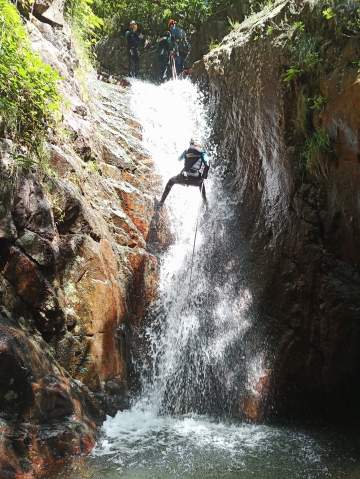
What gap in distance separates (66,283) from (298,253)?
4.27m

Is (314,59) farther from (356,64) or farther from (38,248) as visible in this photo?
(38,248)

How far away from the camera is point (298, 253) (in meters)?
8.04

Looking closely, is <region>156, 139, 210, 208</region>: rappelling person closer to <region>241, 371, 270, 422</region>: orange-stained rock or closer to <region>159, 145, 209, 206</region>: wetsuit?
<region>159, 145, 209, 206</region>: wetsuit

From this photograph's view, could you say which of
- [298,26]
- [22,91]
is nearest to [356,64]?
[298,26]

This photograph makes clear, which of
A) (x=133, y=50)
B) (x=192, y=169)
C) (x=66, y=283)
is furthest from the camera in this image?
(x=133, y=50)

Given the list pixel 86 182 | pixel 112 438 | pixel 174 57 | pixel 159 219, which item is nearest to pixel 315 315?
pixel 159 219

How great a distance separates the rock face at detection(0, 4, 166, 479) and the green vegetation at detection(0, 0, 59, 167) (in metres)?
0.34

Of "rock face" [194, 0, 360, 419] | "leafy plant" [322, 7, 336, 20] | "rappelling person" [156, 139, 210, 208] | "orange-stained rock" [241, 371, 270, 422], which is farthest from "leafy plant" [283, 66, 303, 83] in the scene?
"orange-stained rock" [241, 371, 270, 422]

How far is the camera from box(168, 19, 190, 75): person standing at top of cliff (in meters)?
16.9

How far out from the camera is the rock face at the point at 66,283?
14.7ft

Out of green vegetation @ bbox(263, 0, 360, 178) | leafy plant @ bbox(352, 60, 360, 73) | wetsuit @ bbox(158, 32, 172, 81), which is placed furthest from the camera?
wetsuit @ bbox(158, 32, 172, 81)

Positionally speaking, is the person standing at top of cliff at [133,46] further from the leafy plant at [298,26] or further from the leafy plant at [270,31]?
the leafy plant at [298,26]

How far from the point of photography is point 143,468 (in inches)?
186

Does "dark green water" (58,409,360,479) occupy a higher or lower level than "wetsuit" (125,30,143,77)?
lower
